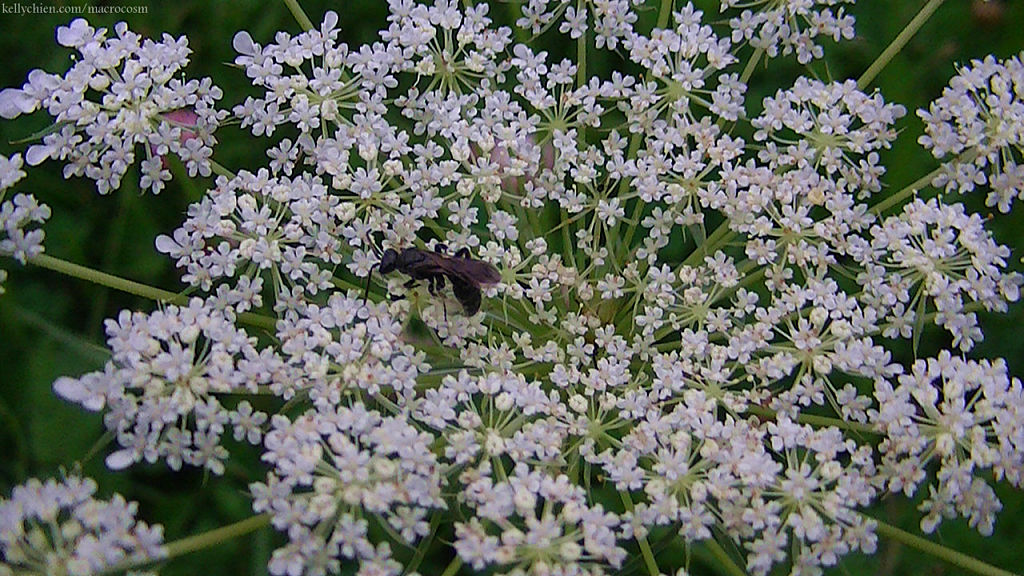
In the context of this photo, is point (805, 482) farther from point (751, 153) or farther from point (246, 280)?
point (751, 153)

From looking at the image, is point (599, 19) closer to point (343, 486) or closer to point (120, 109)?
point (120, 109)

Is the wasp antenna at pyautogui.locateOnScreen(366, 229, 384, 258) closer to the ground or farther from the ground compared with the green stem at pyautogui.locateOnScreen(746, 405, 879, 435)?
farther from the ground

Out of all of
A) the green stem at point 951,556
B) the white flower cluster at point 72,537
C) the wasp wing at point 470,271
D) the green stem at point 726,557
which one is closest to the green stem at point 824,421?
the green stem at point 951,556

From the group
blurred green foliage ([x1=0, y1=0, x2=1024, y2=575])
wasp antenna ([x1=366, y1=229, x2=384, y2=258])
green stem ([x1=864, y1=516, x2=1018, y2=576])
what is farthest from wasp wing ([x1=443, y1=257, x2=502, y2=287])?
blurred green foliage ([x1=0, y1=0, x2=1024, y2=575])

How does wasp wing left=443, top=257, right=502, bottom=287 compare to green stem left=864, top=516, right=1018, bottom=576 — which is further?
wasp wing left=443, top=257, right=502, bottom=287

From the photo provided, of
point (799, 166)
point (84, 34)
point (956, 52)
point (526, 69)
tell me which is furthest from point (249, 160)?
point (956, 52)

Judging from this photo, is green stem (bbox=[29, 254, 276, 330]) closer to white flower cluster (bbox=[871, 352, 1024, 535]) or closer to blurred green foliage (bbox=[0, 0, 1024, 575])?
blurred green foliage (bbox=[0, 0, 1024, 575])
